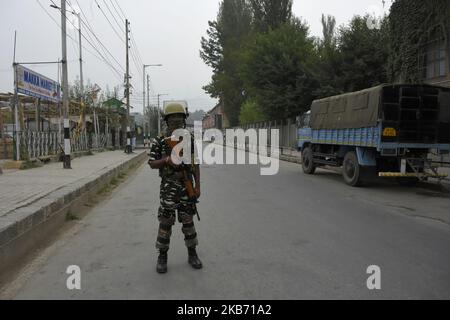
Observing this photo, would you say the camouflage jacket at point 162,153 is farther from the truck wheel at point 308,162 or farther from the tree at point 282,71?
the tree at point 282,71

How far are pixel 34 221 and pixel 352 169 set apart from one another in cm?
920

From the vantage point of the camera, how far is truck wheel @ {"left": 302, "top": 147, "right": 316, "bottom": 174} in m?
16.7

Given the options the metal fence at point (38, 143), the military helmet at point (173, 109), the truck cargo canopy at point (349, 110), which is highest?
the truck cargo canopy at point (349, 110)

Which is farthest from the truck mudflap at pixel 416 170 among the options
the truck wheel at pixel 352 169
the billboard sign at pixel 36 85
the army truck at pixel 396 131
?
the billboard sign at pixel 36 85

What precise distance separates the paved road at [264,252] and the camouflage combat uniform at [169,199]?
0.45 metres

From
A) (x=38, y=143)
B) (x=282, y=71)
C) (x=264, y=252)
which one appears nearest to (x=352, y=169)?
(x=264, y=252)

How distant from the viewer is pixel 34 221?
652 cm

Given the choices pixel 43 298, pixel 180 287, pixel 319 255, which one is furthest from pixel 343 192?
pixel 43 298

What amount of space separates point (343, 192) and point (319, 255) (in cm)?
640

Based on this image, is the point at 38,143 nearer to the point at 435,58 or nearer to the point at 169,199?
the point at 169,199

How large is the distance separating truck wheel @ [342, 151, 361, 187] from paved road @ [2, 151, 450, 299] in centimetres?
241

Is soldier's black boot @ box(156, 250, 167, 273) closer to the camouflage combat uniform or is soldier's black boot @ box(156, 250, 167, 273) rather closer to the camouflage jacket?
the camouflage combat uniform

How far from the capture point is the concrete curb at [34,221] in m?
5.51

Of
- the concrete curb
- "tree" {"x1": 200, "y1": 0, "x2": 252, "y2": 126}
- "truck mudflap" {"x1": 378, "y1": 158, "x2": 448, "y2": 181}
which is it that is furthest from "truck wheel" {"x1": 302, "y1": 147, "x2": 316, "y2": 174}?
"tree" {"x1": 200, "y1": 0, "x2": 252, "y2": 126}
